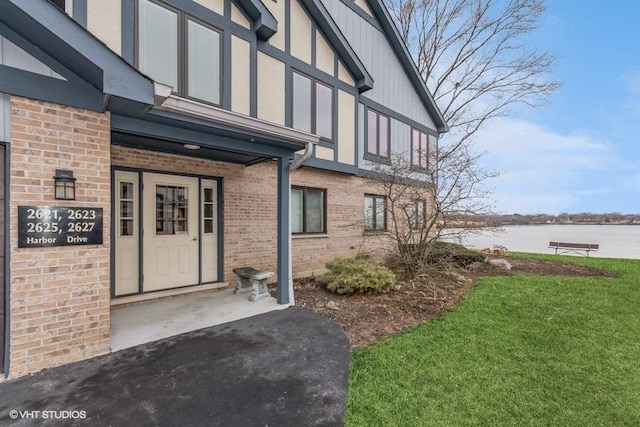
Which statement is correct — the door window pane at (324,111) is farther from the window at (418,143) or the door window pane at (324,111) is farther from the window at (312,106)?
the window at (418,143)

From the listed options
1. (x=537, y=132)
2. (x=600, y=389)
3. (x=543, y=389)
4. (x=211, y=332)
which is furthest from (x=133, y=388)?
(x=537, y=132)

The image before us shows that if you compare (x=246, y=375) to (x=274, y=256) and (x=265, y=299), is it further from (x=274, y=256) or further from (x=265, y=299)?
(x=274, y=256)

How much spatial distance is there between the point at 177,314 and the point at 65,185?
8.59 ft

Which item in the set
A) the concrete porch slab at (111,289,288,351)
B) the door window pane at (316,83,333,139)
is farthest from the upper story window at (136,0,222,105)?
the concrete porch slab at (111,289,288,351)

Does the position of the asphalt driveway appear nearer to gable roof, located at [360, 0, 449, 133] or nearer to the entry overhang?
the entry overhang

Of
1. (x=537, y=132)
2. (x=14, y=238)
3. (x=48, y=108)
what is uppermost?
(x=537, y=132)

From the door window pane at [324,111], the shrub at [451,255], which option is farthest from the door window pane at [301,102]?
the shrub at [451,255]

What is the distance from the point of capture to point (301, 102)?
7641 mm

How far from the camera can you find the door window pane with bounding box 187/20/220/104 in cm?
525

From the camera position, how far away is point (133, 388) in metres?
2.99

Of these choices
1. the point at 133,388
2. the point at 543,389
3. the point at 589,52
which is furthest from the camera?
the point at 589,52

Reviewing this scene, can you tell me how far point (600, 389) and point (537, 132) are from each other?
2388 centimetres

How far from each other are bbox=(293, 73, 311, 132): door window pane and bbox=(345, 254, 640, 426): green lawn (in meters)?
5.38

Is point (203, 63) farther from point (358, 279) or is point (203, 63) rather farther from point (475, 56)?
point (475, 56)
